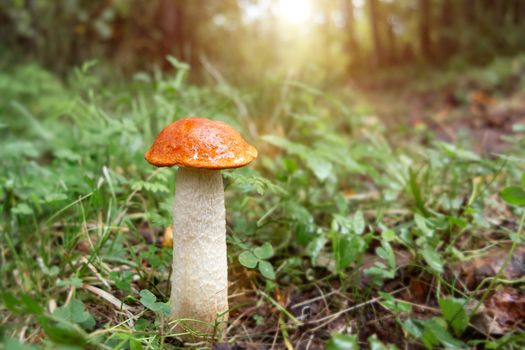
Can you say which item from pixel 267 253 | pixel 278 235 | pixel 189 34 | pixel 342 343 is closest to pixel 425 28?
pixel 189 34

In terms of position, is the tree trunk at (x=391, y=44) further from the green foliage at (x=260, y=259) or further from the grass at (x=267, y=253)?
the green foliage at (x=260, y=259)

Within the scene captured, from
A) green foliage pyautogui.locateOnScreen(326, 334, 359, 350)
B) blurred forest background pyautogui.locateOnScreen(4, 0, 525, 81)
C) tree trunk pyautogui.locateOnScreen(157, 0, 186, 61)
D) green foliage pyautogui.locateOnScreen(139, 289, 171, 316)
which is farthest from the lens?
tree trunk pyautogui.locateOnScreen(157, 0, 186, 61)

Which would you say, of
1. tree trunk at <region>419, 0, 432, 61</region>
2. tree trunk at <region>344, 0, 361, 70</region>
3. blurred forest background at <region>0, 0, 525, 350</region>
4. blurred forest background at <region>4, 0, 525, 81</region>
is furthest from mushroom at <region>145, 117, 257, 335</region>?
tree trunk at <region>344, 0, 361, 70</region>

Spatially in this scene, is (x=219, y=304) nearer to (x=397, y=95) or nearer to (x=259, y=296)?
(x=259, y=296)

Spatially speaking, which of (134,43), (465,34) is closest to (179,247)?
(134,43)

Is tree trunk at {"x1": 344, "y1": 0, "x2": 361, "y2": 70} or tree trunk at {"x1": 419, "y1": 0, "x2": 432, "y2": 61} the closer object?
tree trunk at {"x1": 419, "y1": 0, "x2": 432, "y2": 61}

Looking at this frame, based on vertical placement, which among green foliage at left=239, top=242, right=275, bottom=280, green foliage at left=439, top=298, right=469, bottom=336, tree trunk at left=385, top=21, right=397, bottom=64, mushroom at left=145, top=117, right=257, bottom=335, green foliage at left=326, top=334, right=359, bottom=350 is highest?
tree trunk at left=385, top=21, right=397, bottom=64

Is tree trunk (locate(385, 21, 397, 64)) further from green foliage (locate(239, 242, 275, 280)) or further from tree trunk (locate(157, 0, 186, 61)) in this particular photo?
green foliage (locate(239, 242, 275, 280))
